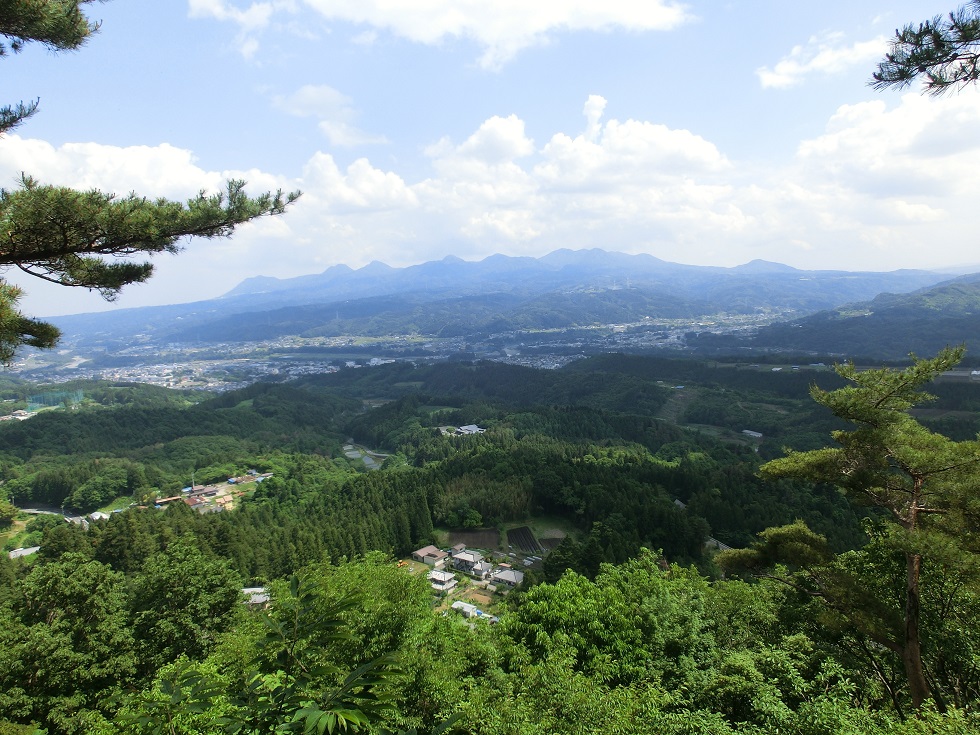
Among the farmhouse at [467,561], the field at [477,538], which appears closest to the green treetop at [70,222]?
the farmhouse at [467,561]

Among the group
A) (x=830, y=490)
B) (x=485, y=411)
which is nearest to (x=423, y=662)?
(x=830, y=490)

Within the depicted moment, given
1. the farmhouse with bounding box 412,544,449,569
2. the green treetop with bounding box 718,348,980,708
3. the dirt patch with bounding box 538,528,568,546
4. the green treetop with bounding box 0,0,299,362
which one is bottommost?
the dirt patch with bounding box 538,528,568,546

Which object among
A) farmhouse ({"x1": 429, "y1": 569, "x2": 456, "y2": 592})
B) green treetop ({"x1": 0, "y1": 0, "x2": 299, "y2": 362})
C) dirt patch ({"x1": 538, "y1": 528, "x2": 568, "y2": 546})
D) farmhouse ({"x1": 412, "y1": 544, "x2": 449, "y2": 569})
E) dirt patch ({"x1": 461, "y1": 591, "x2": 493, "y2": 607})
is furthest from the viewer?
dirt patch ({"x1": 538, "y1": 528, "x2": 568, "y2": 546})

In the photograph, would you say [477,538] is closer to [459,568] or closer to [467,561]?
[467,561]

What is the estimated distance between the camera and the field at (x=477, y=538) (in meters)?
33.0

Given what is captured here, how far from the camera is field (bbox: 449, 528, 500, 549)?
33.0 m

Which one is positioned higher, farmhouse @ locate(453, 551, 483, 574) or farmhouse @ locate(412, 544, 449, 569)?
farmhouse @ locate(453, 551, 483, 574)

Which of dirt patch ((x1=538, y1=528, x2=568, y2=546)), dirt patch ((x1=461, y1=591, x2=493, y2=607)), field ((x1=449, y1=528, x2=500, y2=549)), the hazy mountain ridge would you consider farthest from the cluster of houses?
the hazy mountain ridge

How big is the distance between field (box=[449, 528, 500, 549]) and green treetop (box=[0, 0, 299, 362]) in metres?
29.7

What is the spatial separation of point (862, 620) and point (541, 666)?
17.5 feet

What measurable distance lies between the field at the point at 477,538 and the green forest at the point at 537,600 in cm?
34

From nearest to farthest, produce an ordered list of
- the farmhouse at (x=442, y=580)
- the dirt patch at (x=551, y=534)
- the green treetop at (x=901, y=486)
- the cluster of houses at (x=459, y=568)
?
the green treetop at (x=901, y=486)
the farmhouse at (x=442, y=580)
the cluster of houses at (x=459, y=568)
the dirt patch at (x=551, y=534)

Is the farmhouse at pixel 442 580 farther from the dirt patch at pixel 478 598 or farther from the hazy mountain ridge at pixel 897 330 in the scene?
the hazy mountain ridge at pixel 897 330

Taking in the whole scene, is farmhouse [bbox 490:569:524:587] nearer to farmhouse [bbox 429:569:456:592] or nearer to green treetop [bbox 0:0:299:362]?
farmhouse [bbox 429:569:456:592]
